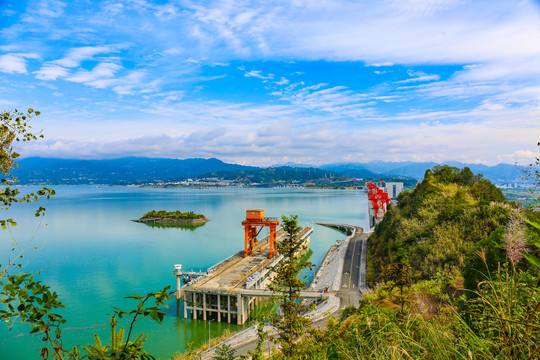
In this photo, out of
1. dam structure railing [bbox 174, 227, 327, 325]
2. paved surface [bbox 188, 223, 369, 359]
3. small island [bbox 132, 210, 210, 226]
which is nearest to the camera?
paved surface [bbox 188, 223, 369, 359]

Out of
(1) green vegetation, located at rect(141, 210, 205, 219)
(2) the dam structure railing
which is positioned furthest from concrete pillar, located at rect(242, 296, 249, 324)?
(1) green vegetation, located at rect(141, 210, 205, 219)

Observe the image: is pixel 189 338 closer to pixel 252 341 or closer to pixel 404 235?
pixel 252 341

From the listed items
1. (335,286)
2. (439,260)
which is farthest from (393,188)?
(439,260)

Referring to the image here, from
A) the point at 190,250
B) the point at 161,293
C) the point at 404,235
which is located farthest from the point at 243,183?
the point at 161,293

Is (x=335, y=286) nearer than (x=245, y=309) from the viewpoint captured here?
No

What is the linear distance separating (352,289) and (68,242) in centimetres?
2935

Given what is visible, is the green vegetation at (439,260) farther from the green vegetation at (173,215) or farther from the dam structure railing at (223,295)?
the green vegetation at (173,215)

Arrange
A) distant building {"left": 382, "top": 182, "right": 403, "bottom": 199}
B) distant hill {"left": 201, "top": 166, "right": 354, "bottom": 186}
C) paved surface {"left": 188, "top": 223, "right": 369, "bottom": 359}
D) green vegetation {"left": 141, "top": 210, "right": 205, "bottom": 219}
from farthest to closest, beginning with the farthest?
1. distant hill {"left": 201, "top": 166, "right": 354, "bottom": 186}
2. distant building {"left": 382, "top": 182, "right": 403, "bottom": 199}
3. green vegetation {"left": 141, "top": 210, "right": 205, "bottom": 219}
4. paved surface {"left": 188, "top": 223, "right": 369, "bottom": 359}

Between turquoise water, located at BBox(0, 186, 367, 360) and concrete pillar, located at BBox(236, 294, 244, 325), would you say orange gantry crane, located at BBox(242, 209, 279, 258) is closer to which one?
turquoise water, located at BBox(0, 186, 367, 360)

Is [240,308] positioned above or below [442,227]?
below

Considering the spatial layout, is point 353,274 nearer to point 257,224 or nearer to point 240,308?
point 240,308

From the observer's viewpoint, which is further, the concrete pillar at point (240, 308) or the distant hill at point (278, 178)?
the distant hill at point (278, 178)

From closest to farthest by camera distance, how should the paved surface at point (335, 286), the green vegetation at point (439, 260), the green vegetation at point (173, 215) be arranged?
the green vegetation at point (439, 260) < the paved surface at point (335, 286) < the green vegetation at point (173, 215)

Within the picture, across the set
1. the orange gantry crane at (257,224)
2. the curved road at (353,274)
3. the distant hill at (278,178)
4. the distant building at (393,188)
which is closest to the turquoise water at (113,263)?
the curved road at (353,274)
